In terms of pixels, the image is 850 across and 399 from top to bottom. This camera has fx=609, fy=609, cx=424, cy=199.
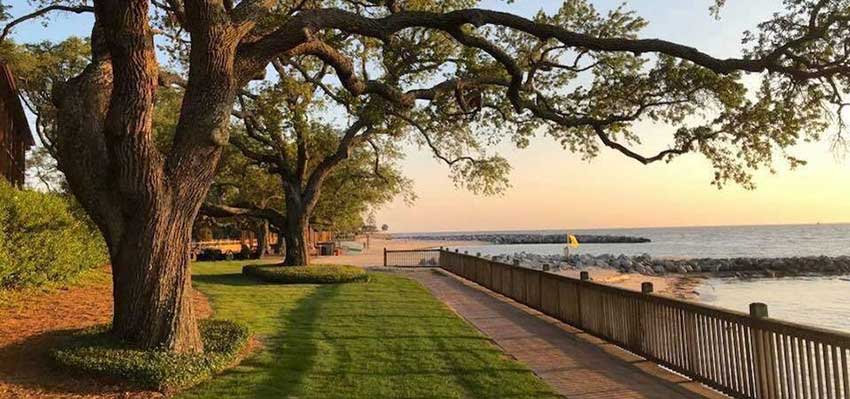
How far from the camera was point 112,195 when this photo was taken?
7660 millimetres

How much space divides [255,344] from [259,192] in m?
27.7

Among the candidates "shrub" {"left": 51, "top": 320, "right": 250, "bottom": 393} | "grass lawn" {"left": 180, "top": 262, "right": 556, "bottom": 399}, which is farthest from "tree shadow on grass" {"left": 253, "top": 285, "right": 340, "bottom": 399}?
"shrub" {"left": 51, "top": 320, "right": 250, "bottom": 393}

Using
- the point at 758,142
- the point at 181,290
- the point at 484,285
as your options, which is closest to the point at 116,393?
the point at 181,290

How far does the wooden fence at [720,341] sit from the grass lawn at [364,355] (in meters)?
1.89

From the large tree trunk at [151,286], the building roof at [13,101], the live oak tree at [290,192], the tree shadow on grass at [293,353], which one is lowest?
the tree shadow on grass at [293,353]

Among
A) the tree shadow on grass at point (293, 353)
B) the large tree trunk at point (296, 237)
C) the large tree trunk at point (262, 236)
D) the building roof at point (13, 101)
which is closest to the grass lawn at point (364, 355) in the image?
the tree shadow on grass at point (293, 353)

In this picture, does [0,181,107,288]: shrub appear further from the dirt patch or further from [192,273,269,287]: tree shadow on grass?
[192,273,269,287]: tree shadow on grass

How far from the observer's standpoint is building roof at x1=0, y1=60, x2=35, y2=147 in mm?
18703

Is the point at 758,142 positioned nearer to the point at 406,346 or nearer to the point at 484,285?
the point at 406,346

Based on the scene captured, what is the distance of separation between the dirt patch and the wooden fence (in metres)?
6.02

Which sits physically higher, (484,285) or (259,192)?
(259,192)

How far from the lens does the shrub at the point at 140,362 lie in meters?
6.68

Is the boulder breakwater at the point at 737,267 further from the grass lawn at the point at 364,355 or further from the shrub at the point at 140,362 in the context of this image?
the shrub at the point at 140,362

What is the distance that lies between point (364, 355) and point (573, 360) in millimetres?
2848
